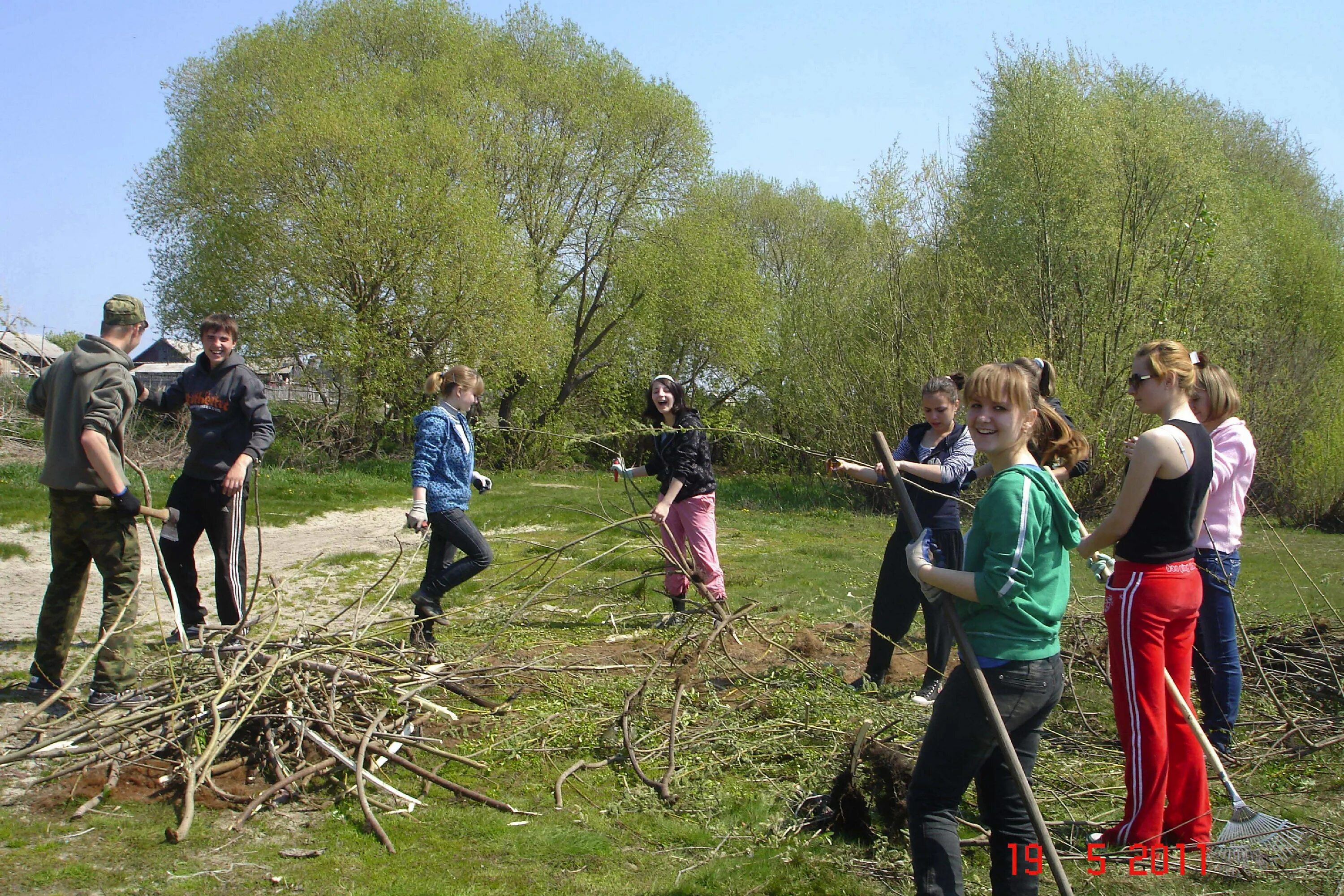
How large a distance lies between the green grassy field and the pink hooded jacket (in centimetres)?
87

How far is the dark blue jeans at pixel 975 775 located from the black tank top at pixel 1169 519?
2.79 feet

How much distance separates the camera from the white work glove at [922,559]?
8.91ft

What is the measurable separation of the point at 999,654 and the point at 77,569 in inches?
161

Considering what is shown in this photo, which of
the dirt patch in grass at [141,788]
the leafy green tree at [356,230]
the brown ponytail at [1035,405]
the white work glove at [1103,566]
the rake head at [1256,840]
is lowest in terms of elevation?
the dirt patch in grass at [141,788]

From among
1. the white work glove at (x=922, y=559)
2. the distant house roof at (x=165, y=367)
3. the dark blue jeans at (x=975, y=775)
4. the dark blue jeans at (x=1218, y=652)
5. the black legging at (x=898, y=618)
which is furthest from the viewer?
the distant house roof at (x=165, y=367)

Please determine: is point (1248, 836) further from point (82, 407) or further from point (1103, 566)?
point (82, 407)

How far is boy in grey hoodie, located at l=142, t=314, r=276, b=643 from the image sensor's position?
5324 millimetres

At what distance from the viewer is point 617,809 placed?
146 inches

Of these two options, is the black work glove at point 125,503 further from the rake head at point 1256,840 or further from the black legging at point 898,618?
the rake head at point 1256,840

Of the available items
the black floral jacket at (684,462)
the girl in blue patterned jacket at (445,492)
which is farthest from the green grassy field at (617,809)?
the black floral jacket at (684,462)

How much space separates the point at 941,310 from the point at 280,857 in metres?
14.4

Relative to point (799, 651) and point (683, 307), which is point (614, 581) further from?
point (683, 307)

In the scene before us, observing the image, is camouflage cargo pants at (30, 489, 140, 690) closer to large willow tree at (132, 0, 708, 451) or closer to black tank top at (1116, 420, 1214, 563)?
black tank top at (1116, 420, 1214, 563)

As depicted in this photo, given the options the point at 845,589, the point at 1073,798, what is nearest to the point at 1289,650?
the point at 1073,798
